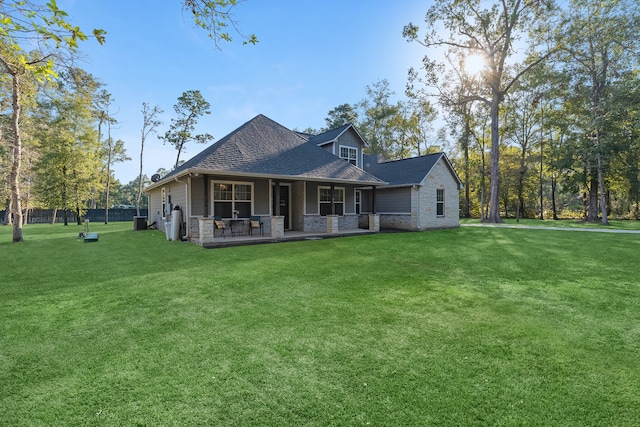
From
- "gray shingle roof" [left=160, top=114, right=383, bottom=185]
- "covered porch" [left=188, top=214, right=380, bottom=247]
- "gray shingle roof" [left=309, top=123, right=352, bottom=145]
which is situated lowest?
"covered porch" [left=188, top=214, right=380, bottom=247]

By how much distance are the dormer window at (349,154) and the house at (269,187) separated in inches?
8.6

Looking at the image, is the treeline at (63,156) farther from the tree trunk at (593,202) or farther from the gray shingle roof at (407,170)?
the tree trunk at (593,202)

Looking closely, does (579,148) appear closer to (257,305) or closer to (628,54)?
(628,54)

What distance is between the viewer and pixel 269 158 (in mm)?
12445

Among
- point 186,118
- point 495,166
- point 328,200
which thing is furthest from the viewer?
point 186,118

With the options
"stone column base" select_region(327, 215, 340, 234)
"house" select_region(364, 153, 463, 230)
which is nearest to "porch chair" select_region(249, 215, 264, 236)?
"stone column base" select_region(327, 215, 340, 234)

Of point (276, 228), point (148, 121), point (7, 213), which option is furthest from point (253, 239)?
point (7, 213)

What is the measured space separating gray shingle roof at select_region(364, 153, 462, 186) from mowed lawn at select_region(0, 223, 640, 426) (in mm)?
10387

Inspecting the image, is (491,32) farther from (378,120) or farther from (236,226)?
(236,226)

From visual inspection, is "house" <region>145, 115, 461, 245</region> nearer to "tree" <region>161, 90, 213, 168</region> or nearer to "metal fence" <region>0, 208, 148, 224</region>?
"tree" <region>161, 90, 213, 168</region>

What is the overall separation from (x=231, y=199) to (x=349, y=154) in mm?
8634

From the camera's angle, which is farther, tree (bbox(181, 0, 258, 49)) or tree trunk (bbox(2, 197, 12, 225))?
tree trunk (bbox(2, 197, 12, 225))

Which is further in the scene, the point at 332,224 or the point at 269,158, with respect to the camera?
the point at 332,224

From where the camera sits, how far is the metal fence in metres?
30.2
